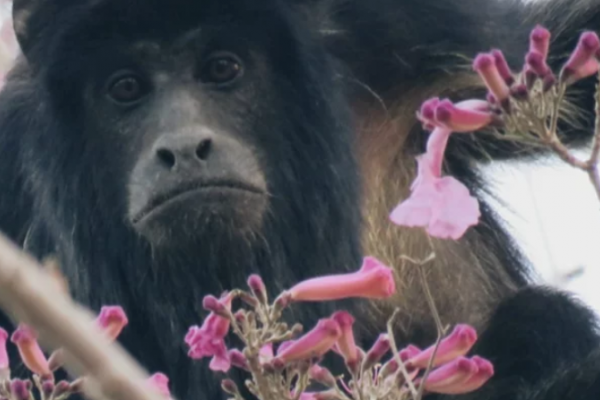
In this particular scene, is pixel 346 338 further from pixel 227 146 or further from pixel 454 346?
pixel 227 146

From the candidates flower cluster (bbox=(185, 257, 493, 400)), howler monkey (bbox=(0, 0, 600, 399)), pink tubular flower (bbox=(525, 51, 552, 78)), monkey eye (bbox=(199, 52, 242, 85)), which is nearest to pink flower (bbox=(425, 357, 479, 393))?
flower cluster (bbox=(185, 257, 493, 400))

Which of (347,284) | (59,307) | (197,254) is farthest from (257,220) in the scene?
(59,307)

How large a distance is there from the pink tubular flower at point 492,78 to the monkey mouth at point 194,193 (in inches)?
48.4

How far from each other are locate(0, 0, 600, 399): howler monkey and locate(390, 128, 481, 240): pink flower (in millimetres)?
969

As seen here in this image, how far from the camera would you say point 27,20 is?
353 cm

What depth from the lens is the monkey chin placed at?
118 inches

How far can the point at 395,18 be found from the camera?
12.7 feet

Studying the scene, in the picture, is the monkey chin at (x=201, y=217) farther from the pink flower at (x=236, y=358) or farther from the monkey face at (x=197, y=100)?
the pink flower at (x=236, y=358)

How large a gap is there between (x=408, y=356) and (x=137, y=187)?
1.02m

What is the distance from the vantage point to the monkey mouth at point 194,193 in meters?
2.97

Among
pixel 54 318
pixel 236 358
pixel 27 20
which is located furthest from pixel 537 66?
pixel 27 20

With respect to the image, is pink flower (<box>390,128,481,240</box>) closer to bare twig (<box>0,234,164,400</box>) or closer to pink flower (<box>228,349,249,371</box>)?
pink flower (<box>228,349,249,371</box>)

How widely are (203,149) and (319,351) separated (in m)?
1.08

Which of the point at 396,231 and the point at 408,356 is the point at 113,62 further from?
the point at 408,356
